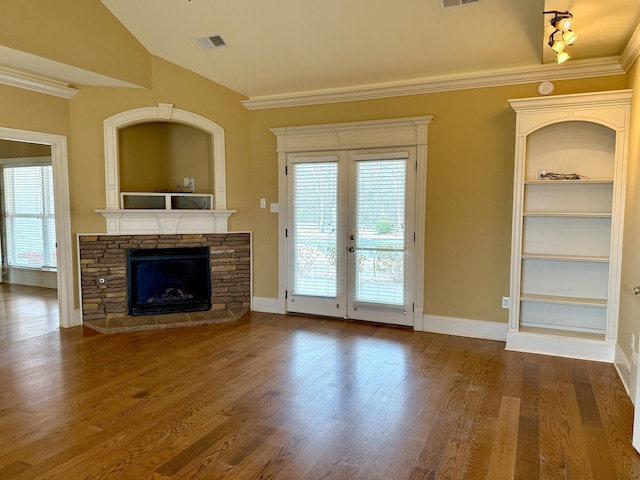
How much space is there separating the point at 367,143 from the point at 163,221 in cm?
253

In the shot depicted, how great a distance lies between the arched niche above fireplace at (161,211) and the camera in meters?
4.76

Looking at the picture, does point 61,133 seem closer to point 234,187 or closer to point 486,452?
point 234,187

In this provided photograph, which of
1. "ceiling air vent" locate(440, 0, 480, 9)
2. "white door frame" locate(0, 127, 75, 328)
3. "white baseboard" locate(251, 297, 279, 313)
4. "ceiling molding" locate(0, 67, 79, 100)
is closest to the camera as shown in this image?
"ceiling air vent" locate(440, 0, 480, 9)

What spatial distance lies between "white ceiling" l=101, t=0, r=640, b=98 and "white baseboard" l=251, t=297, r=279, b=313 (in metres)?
2.66

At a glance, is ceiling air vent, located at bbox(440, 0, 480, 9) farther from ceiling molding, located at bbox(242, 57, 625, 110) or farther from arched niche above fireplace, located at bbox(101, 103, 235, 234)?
arched niche above fireplace, located at bbox(101, 103, 235, 234)

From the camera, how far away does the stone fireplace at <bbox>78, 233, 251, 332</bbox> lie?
4793 millimetres

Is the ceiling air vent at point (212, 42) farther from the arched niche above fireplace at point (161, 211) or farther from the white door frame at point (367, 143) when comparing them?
the white door frame at point (367, 143)

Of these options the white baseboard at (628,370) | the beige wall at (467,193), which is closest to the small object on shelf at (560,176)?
the beige wall at (467,193)

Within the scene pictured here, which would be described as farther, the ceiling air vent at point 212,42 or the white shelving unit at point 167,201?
the white shelving unit at point 167,201

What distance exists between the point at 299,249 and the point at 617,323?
3274 mm

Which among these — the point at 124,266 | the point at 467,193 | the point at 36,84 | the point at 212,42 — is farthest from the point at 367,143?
the point at 36,84

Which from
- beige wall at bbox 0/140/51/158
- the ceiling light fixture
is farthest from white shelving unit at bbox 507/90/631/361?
beige wall at bbox 0/140/51/158

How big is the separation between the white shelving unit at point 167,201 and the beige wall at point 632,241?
427 centimetres

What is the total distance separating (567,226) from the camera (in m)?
4.05
